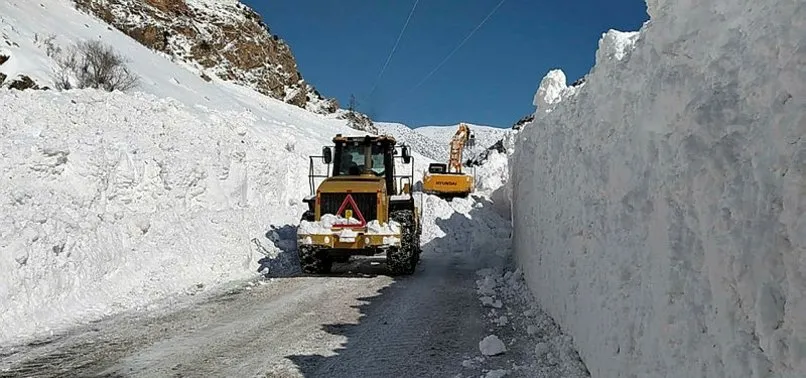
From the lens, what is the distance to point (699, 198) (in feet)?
9.34

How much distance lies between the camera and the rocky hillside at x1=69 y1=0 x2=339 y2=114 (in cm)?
5088

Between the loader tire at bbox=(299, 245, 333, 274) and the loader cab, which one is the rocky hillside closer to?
the loader cab

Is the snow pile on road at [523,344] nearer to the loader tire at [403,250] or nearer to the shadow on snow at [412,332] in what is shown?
the shadow on snow at [412,332]

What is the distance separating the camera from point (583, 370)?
556 cm

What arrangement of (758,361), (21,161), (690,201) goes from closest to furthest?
1. (758,361)
2. (690,201)
3. (21,161)

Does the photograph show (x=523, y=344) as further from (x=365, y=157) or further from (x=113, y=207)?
(x=113, y=207)

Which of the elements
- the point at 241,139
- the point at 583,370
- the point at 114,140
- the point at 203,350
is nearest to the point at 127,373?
the point at 203,350

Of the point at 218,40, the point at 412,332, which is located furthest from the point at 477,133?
the point at 412,332

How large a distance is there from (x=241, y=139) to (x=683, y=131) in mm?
18067

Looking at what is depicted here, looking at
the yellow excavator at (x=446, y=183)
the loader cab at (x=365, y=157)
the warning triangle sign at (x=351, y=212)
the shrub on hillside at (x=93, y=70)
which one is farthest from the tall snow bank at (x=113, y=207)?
the yellow excavator at (x=446, y=183)

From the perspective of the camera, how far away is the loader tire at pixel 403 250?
12539mm

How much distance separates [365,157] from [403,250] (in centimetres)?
269

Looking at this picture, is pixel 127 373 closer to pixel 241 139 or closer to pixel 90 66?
pixel 241 139

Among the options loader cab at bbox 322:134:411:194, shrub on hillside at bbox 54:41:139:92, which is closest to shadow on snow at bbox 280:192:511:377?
loader cab at bbox 322:134:411:194
